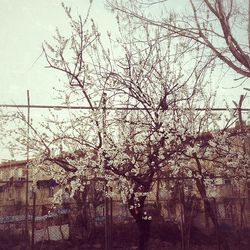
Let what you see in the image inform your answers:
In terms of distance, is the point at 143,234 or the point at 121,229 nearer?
the point at 143,234

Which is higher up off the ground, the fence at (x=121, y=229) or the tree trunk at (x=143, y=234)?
the tree trunk at (x=143, y=234)

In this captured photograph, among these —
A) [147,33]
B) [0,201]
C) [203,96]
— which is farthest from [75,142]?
[0,201]

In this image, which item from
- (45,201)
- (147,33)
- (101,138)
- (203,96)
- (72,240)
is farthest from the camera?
(45,201)

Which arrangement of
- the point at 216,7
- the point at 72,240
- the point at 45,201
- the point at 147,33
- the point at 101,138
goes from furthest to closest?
the point at 45,201
the point at 72,240
the point at 147,33
the point at 101,138
the point at 216,7

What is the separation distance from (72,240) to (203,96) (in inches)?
312

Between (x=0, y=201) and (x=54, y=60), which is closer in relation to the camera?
(x=54, y=60)

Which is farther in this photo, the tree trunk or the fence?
the fence

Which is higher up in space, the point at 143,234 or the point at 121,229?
the point at 143,234

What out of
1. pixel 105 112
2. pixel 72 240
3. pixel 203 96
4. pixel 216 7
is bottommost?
pixel 72 240

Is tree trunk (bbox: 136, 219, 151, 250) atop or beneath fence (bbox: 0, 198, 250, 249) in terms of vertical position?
atop

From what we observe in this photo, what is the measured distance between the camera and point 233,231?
1391 cm

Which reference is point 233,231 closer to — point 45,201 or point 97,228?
point 97,228

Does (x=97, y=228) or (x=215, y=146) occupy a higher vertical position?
(x=215, y=146)

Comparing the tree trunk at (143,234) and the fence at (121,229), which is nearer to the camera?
the tree trunk at (143,234)
